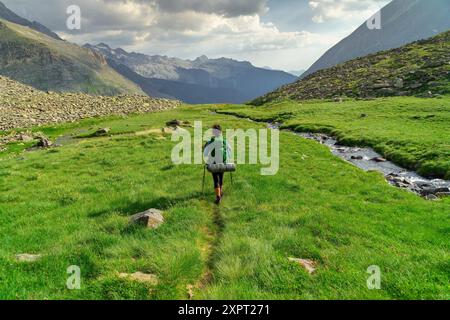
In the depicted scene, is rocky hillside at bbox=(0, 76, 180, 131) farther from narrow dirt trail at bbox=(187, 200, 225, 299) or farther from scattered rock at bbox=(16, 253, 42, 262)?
scattered rock at bbox=(16, 253, 42, 262)

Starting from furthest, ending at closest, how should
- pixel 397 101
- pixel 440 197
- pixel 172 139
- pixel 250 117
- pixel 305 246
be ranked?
pixel 250 117, pixel 397 101, pixel 172 139, pixel 440 197, pixel 305 246

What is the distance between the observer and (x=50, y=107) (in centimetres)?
9138

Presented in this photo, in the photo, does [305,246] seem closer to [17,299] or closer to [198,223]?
[198,223]

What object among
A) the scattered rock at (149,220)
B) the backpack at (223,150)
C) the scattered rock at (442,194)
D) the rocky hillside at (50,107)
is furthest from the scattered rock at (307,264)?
the rocky hillside at (50,107)

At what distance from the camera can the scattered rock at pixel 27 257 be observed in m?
11.0

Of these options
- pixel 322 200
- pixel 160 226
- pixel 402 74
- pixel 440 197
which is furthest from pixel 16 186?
pixel 402 74

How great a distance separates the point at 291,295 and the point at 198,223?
658 cm

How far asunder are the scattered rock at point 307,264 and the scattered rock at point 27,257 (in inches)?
324

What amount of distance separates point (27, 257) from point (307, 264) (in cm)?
909

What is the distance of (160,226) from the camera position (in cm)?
1381

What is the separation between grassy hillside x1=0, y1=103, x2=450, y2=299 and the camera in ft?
30.5

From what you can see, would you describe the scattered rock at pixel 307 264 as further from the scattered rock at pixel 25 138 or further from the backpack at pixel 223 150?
the scattered rock at pixel 25 138

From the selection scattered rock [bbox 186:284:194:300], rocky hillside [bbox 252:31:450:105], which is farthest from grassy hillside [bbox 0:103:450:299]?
rocky hillside [bbox 252:31:450:105]

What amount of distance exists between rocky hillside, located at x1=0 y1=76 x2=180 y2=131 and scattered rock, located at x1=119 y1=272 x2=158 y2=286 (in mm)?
68675
